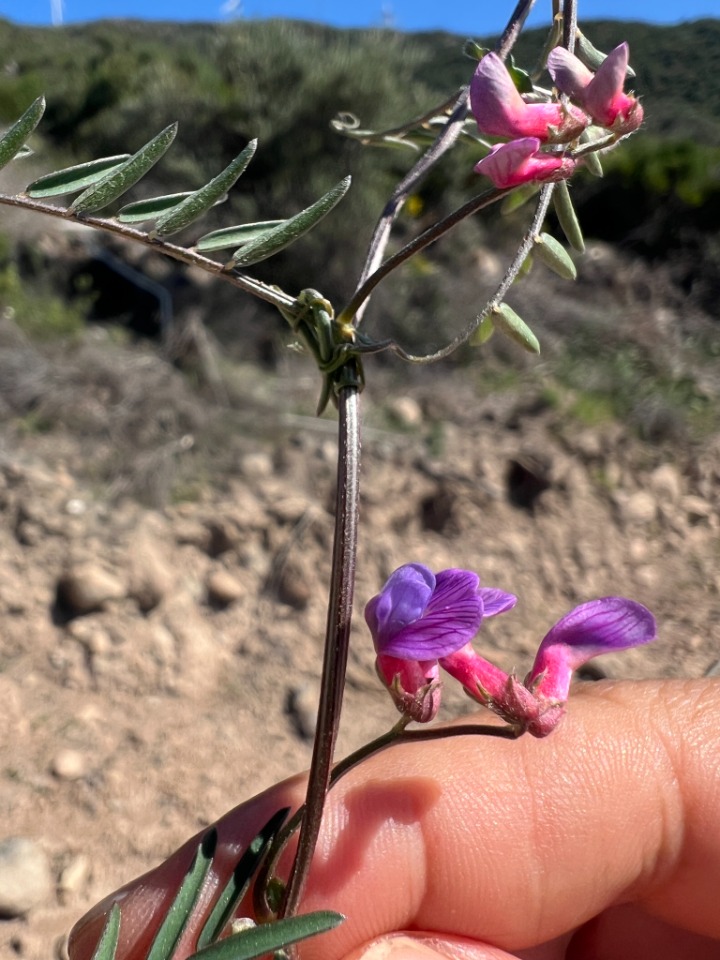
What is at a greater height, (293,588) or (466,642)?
(466,642)

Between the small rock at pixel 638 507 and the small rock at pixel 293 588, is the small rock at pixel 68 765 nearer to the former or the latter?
the small rock at pixel 293 588

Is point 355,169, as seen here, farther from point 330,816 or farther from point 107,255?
point 330,816

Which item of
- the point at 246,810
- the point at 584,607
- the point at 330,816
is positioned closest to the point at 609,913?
the point at 330,816

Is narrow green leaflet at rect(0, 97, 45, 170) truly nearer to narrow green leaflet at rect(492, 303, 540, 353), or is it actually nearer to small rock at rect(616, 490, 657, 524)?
narrow green leaflet at rect(492, 303, 540, 353)

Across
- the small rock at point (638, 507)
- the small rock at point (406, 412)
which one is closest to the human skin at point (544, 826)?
the small rock at point (638, 507)

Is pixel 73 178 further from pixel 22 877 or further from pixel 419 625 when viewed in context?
pixel 22 877

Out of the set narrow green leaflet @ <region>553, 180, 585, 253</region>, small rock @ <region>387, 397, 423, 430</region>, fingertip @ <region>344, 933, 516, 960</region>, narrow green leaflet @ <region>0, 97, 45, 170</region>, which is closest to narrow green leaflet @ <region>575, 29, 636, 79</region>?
narrow green leaflet @ <region>553, 180, 585, 253</region>

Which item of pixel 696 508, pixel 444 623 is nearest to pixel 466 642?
pixel 444 623
